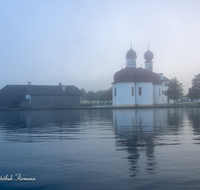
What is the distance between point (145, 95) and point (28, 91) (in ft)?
106

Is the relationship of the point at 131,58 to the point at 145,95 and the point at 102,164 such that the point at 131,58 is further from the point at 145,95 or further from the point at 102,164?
the point at 102,164

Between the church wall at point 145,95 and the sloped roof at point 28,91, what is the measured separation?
56.9 ft

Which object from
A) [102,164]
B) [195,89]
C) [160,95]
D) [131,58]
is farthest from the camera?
[160,95]

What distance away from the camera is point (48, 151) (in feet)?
35.7

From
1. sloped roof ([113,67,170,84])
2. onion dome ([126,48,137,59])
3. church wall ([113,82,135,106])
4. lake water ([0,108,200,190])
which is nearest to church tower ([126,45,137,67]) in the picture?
onion dome ([126,48,137,59])

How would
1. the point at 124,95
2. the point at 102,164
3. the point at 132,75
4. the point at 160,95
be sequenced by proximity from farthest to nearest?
the point at 160,95 → the point at 132,75 → the point at 124,95 → the point at 102,164

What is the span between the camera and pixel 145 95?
7694 cm

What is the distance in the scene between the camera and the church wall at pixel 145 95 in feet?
251

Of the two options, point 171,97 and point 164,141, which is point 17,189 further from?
point 171,97

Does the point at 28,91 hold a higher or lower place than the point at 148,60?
lower

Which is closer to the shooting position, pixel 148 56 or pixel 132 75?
pixel 132 75

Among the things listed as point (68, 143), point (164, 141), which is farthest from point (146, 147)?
point (68, 143)

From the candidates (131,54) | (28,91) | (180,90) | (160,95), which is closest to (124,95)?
(131,54)

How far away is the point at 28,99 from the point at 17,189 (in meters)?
70.4
